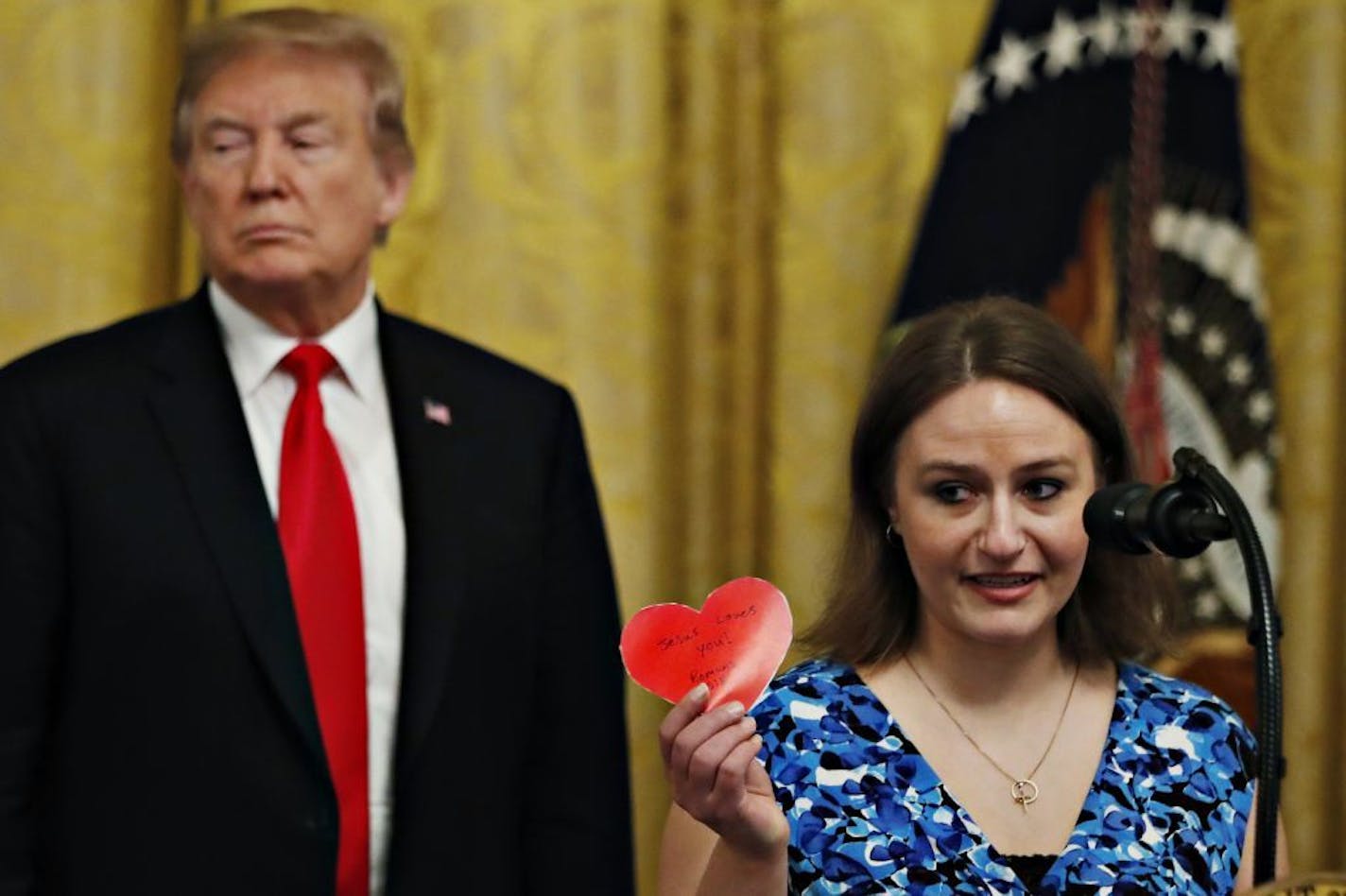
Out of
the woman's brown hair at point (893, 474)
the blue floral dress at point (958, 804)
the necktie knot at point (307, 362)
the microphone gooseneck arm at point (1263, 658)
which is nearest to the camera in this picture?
the microphone gooseneck arm at point (1263, 658)

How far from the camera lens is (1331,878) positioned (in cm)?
131

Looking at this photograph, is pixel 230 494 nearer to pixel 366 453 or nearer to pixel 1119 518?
pixel 366 453

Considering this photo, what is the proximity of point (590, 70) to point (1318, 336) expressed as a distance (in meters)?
1.25

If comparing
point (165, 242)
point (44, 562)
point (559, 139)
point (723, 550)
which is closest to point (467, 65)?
point (559, 139)

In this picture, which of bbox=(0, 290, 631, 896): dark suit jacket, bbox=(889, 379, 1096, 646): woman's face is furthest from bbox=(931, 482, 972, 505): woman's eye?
bbox=(0, 290, 631, 896): dark suit jacket

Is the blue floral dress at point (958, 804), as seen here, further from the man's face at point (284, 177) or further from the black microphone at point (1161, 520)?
the man's face at point (284, 177)

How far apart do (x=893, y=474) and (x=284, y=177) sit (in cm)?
78

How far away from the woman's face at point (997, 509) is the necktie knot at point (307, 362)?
2.27 feet

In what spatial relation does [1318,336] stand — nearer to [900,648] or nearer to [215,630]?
[900,648]

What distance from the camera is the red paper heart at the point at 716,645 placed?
1651mm

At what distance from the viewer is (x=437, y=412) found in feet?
7.38

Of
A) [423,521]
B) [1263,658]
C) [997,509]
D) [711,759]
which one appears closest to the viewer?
[1263,658]

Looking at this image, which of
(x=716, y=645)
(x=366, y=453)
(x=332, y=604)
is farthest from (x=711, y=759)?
(x=366, y=453)

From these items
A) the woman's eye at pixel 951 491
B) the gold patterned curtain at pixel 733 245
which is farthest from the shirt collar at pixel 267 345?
the gold patterned curtain at pixel 733 245
